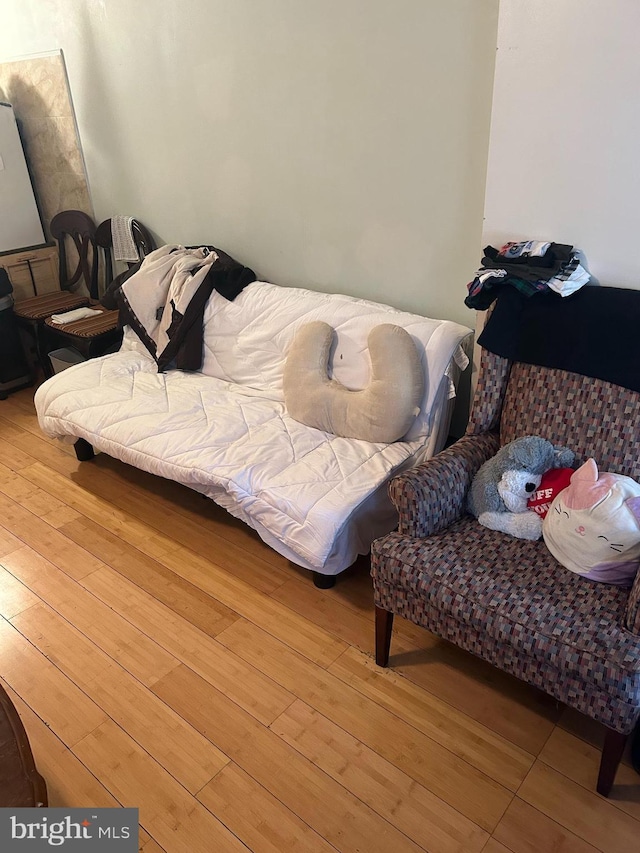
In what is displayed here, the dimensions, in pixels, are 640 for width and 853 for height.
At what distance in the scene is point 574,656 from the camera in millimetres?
1350

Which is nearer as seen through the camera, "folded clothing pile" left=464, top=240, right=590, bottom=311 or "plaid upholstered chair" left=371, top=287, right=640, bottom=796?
"plaid upholstered chair" left=371, top=287, right=640, bottom=796

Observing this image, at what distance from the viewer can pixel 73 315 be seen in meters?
3.43

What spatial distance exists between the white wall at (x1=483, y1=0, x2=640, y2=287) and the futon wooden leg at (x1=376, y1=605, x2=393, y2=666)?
3.89 feet

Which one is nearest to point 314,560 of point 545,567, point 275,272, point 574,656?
point 545,567

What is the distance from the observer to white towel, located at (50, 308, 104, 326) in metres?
3.38

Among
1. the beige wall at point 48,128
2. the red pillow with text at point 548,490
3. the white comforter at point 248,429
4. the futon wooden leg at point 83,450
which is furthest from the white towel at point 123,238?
the red pillow with text at point 548,490

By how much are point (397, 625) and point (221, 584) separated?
25.2 inches

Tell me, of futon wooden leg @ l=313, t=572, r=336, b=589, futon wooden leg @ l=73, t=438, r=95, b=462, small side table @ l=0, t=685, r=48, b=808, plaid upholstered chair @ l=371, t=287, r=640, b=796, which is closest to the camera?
small side table @ l=0, t=685, r=48, b=808

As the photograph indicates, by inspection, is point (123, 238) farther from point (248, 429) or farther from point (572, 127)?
point (572, 127)

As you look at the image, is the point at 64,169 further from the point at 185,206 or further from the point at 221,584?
the point at 221,584

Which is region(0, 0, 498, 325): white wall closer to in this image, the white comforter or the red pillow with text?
the white comforter

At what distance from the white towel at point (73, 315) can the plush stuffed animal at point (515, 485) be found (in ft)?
8.35

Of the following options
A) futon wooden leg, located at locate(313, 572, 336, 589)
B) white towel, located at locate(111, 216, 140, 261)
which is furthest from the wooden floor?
white towel, located at locate(111, 216, 140, 261)

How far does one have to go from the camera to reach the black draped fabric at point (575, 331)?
168cm
